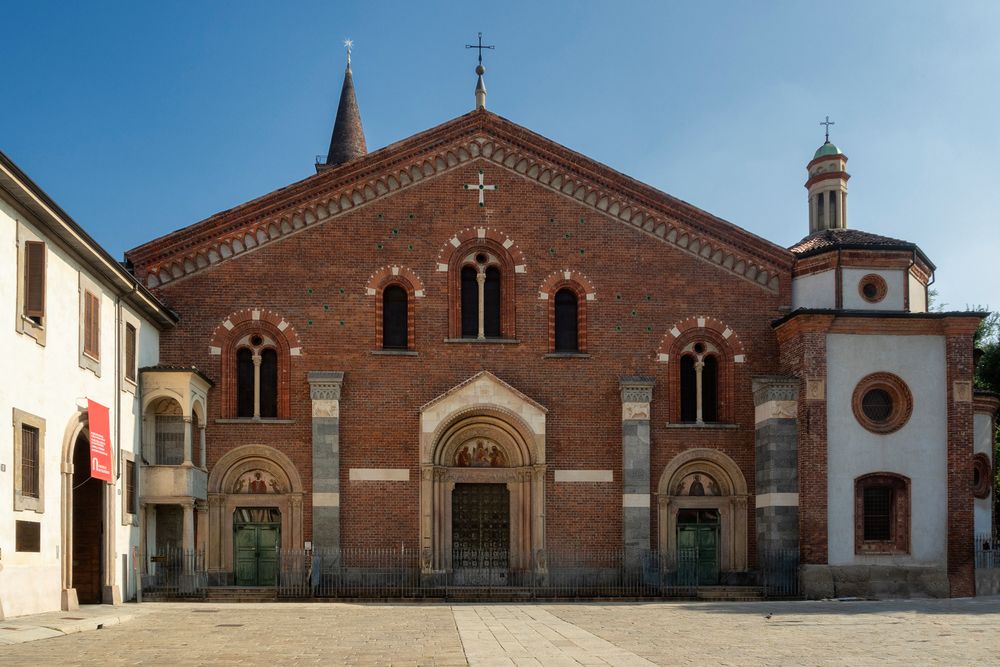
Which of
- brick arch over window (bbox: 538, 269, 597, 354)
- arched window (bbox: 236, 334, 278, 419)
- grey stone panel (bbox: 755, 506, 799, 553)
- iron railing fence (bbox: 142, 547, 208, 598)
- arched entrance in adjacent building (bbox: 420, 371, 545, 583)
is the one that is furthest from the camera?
brick arch over window (bbox: 538, 269, 597, 354)

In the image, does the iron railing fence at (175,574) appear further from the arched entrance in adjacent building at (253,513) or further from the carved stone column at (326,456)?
the carved stone column at (326,456)

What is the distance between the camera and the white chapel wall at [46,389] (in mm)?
19844

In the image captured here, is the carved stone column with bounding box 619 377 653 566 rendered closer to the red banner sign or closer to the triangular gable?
the triangular gable

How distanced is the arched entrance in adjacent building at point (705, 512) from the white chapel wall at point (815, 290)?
192 inches

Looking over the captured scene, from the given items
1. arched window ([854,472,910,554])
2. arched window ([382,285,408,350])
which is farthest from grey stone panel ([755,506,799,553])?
arched window ([382,285,408,350])

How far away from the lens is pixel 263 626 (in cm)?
2014

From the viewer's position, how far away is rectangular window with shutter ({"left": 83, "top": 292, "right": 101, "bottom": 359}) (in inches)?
950

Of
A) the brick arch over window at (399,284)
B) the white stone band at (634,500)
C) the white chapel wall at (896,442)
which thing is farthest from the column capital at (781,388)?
the brick arch over window at (399,284)

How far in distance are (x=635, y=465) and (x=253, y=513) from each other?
33.7 feet

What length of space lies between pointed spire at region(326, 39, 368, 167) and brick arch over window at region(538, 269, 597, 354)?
23381 mm

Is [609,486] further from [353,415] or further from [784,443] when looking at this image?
[353,415]

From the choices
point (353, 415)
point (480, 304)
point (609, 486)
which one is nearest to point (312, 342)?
point (353, 415)

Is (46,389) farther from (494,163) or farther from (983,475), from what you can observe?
(983,475)

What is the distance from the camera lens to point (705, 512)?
3195cm
